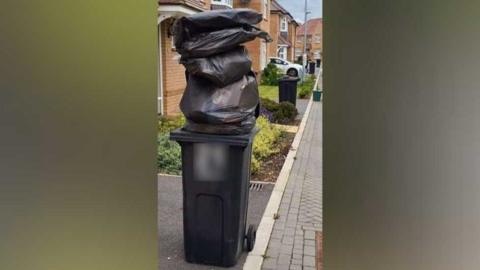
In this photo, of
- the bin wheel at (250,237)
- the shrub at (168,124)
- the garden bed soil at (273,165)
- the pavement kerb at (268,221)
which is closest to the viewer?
the pavement kerb at (268,221)

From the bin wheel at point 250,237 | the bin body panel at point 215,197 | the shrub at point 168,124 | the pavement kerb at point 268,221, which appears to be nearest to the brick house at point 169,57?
the shrub at point 168,124

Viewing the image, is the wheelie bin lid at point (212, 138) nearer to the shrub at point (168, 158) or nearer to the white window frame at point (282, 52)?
the shrub at point (168, 158)

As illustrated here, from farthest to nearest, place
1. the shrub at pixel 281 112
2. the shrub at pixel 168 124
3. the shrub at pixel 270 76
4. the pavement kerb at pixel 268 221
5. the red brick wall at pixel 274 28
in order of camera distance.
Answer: the red brick wall at pixel 274 28, the shrub at pixel 270 76, the shrub at pixel 281 112, the shrub at pixel 168 124, the pavement kerb at pixel 268 221

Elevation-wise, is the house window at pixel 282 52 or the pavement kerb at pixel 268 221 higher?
the house window at pixel 282 52

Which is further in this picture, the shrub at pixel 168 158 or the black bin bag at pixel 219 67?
the shrub at pixel 168 158

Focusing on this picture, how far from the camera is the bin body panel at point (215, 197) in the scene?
12.1ft

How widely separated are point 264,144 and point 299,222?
11.4 ft

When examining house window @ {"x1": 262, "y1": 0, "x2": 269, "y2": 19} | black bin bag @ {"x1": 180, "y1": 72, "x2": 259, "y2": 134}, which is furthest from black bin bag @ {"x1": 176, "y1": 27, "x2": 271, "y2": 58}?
house window @ {"x1": 262, "y1": 0, "x2": 269, "y2": 19}

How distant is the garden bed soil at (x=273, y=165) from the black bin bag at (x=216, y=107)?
328cm

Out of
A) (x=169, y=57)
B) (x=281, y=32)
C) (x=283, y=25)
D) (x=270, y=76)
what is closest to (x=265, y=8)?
(x=270, y=76)

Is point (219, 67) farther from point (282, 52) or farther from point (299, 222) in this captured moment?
point (282, 52)

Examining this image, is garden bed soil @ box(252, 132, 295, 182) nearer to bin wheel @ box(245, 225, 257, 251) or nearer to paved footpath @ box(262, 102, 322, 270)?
paved footpath @ box(262, 102, 322, 270)
